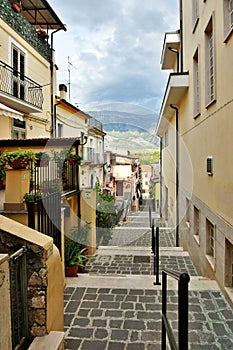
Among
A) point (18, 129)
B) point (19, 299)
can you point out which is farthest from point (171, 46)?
point (19, 299)

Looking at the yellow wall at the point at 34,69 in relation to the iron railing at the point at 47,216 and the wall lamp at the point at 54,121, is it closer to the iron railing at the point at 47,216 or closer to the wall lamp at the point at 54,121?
the wall lamp at the point at 54,121

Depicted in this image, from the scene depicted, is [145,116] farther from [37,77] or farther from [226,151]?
[226,151]

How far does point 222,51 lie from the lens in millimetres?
5613

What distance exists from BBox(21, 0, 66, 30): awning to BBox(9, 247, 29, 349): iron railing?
13.3 metres

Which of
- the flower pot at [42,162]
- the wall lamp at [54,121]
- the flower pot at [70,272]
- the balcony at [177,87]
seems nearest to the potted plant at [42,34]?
the wall lamp at [54,121]

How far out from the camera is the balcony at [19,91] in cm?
1145

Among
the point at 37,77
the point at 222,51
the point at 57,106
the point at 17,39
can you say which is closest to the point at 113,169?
the point at 57,106

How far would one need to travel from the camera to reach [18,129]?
1285 centimetres

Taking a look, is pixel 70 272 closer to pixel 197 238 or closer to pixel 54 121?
pixel 197 238

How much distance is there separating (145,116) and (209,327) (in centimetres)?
1349

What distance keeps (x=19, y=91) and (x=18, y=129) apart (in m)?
1.57

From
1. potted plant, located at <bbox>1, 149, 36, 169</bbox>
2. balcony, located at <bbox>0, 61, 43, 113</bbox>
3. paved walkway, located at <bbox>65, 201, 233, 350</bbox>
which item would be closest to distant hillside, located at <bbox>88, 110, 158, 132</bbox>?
balcony, located at <bbox>0, 61, 43, 113</bbox>

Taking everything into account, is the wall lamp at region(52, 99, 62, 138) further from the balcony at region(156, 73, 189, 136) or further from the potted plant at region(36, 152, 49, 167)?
the potted plant at region(36, 152, 49, 167)

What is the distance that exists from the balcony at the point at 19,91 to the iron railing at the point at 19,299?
355 inches
